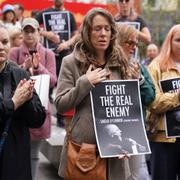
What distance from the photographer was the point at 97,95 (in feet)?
13.1

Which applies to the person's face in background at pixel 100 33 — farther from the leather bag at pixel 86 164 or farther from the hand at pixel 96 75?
the leather bag at pixel 86 164

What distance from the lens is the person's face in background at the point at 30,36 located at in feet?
18.9

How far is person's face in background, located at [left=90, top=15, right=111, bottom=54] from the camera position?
4012 mm

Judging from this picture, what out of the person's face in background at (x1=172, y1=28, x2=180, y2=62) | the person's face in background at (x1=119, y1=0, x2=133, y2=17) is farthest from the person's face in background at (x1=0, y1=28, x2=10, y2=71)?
the person's face in background at (x1=119, y1=0, x2=133, y2=17)

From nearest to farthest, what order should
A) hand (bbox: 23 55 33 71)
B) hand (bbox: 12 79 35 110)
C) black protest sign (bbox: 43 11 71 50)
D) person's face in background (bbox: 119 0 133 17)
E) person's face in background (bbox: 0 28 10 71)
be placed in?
hand (bbox: 12 79 35 110) < person's face in background (bbox: 0 28 10 71) < hand (bbox: 23 55 33 71) < person's face in background (bbox: 119 0 133 17) < black protest sign (bbox: 43 11 71 50)

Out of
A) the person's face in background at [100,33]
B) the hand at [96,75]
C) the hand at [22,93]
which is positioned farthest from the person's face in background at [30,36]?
the hand at [22,93]

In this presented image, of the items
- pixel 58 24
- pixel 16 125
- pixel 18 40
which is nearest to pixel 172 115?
pixel 16 125

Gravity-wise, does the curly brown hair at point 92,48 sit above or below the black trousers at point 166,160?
above

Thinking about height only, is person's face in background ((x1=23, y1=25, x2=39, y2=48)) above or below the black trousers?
above

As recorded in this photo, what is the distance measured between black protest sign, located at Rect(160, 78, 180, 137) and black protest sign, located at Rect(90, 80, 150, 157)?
788mm

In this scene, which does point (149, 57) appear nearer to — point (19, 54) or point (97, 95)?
point (19, 54)

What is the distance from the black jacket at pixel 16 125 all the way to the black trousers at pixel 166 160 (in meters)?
1.49

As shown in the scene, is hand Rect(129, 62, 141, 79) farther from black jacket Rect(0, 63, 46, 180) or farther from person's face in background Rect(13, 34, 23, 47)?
person's face in background Rect(13, 34, 23, 47)

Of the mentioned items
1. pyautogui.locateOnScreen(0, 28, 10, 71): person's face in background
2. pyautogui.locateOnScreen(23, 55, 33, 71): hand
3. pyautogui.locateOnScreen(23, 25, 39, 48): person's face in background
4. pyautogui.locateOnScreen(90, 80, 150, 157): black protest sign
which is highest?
pyautogui.locateOnScreen(0, 28, 10, 71): person's face in background
